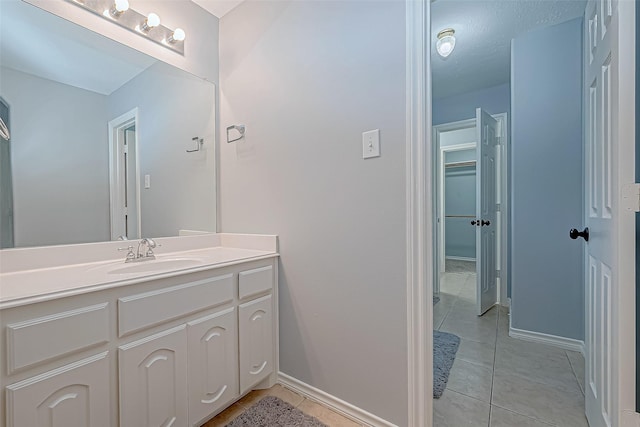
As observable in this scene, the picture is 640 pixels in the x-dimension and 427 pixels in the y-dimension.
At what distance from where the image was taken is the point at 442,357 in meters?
1.82

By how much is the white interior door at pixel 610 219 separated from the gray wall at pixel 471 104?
1930mm

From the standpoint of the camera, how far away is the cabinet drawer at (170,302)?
98cm

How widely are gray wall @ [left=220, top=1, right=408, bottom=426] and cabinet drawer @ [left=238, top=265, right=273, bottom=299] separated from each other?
10cm

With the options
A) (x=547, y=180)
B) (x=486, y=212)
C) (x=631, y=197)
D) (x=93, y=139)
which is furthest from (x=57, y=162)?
(x=486, y=212)

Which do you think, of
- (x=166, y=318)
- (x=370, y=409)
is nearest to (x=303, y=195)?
(x=166, y=318)

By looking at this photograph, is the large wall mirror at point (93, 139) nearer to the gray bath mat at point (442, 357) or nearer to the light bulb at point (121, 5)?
the light bulb at point (121, 5)

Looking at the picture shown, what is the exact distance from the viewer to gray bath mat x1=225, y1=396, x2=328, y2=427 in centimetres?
127

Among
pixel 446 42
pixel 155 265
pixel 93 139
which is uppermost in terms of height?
pixel 446 42

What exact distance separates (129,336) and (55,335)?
21 cm

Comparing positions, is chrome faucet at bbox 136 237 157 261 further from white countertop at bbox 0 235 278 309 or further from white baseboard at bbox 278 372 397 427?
white baseboard at bbox 278 372 397 427

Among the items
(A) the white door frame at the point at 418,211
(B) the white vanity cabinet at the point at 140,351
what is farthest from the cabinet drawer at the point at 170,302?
(A) the white door frame at the point at 418,211

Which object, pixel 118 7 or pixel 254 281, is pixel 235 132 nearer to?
pixel 118 7

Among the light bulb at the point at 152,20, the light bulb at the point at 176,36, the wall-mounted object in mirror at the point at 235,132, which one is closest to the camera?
the light bulb at the point at 152,20

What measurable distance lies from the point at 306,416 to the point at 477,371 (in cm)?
110
